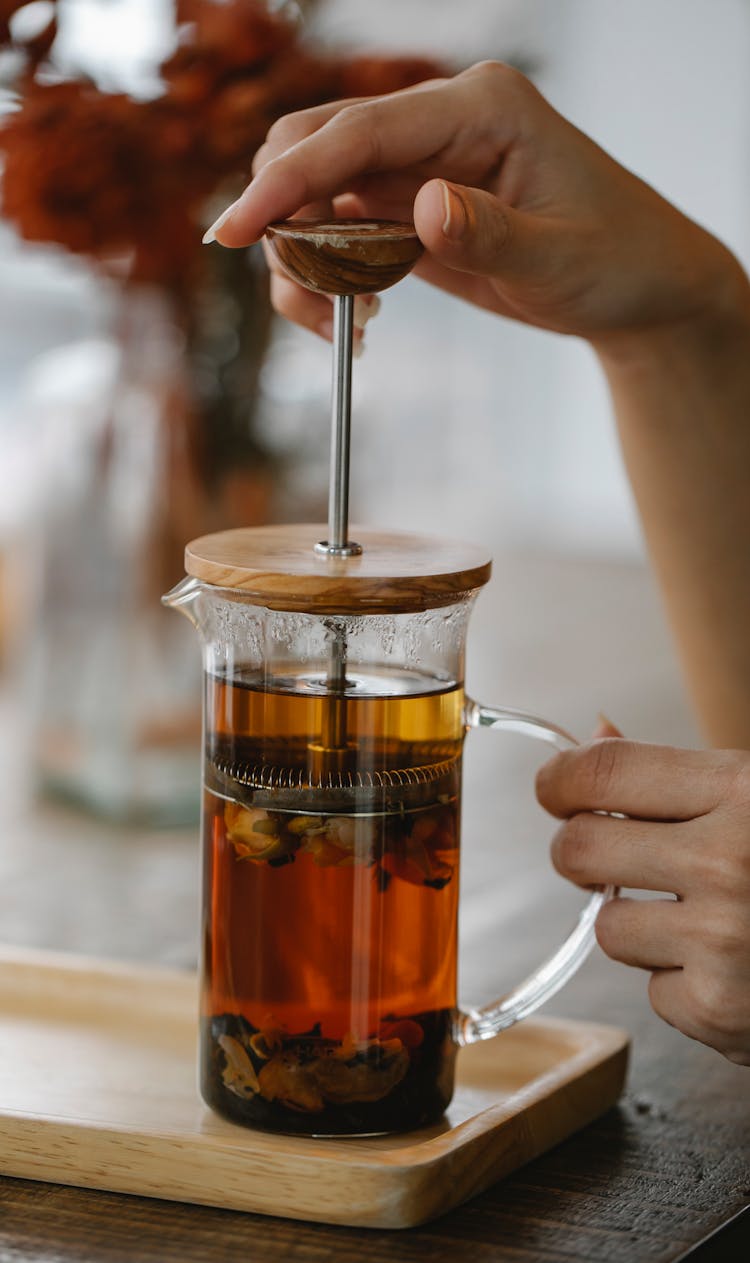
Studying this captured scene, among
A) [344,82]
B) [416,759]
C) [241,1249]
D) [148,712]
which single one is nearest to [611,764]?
[416,759]

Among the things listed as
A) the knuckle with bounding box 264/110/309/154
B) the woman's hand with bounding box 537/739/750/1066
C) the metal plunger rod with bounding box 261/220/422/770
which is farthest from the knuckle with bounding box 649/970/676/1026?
the knuckle with bounding box 264/110/309/154

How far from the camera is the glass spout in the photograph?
64cm

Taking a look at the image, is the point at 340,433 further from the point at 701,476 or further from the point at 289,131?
the point at 701,476

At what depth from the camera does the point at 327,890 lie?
0.62 metres

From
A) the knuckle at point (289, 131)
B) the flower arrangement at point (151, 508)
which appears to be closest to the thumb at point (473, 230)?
the knuckle at point (289, 131)

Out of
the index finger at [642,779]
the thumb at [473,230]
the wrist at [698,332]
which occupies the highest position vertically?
the thumb at [473,230]

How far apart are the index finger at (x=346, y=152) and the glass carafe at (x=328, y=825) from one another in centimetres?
15

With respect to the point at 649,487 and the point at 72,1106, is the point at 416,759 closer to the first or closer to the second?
the point at 72,1106

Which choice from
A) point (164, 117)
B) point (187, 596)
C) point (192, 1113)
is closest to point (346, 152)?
point (187, 596)

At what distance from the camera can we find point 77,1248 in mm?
580

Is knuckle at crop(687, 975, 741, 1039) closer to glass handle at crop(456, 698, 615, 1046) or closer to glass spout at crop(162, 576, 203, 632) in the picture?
glass handle at crop(456, 698, 615, 1046)

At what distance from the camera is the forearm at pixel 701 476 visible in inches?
35.3

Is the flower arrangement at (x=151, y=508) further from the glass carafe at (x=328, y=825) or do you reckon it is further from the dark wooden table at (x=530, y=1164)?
the glass carafe at (x=328, y=825)

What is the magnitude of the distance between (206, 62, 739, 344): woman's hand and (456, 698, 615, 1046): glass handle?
0.70 ft
